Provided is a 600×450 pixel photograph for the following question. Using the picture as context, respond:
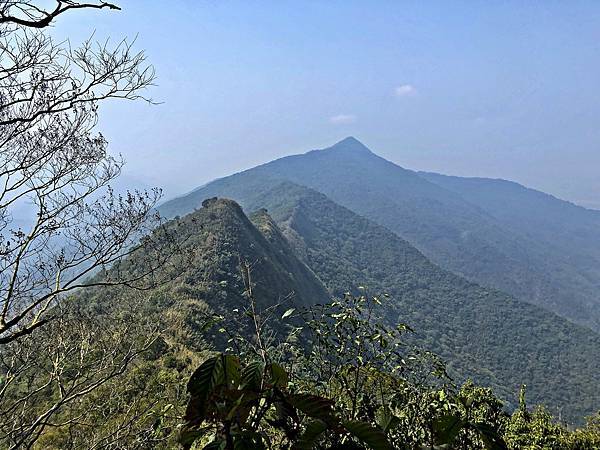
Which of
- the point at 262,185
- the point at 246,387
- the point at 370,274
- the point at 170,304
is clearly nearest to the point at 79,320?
the point at 246,387

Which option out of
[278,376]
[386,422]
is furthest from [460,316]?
[278,376]

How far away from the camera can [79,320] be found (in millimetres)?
8602

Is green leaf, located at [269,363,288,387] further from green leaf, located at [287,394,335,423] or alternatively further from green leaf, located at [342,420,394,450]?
green leaf, located at [342,420,394,450]

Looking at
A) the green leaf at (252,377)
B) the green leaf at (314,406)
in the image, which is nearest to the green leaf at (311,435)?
the green leaf at (314,406)

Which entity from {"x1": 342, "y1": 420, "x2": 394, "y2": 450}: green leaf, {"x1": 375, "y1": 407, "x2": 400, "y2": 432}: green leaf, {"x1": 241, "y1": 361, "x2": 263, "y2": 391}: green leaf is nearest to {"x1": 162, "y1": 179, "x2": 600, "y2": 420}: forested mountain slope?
{"x1": 375, "y1": 407, "x2": 400, "y2": 432}: green leaf

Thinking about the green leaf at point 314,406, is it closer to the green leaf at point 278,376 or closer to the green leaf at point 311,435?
the green leaf at point 311,435

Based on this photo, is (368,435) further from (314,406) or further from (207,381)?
(207,381)

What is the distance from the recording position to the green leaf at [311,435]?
3.40ft

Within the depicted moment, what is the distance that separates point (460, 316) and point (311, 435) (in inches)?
4008

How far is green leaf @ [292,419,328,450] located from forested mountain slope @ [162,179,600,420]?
169ft

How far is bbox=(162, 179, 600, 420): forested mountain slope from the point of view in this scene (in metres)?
67.6

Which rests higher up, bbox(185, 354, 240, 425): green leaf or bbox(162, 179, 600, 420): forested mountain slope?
bbox(185, 354, 240, 425): green leaf

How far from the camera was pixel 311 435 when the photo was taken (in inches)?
41.3

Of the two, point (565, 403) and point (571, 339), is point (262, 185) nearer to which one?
point (571, 339)
